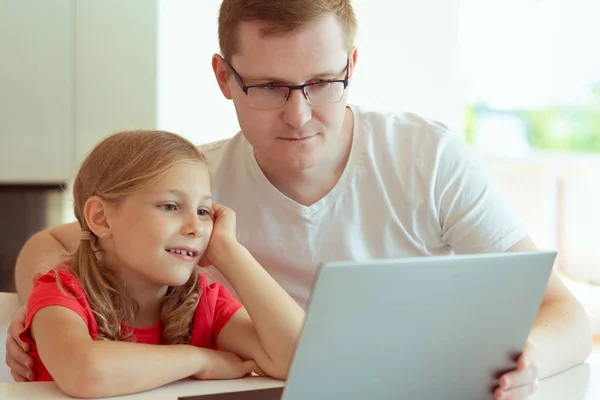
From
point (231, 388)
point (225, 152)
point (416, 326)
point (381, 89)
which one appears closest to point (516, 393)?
point (416, 326)

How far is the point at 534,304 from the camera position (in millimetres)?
944

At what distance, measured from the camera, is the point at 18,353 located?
1199 millimetres

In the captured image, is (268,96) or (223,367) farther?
(268,96)

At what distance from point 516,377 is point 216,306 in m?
0.54

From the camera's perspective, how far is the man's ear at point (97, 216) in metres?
1.26

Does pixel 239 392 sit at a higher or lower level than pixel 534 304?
lower

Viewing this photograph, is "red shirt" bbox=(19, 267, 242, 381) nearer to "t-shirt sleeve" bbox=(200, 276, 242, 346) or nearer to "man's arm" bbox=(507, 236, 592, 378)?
"t-shirt sleeve" bbox=(200, 276, 242, 346)

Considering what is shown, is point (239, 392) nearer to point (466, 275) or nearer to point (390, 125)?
point (466, 275)

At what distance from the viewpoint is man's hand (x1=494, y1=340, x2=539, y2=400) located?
979 mm

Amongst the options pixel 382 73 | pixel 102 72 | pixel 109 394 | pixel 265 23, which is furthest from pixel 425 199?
pixel 382 73

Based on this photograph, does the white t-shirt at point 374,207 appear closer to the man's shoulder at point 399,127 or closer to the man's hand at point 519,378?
the man's shoulder at point 399,127

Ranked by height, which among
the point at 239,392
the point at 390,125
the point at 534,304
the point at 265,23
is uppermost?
the point at 265,23

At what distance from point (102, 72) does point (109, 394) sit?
2.12 m

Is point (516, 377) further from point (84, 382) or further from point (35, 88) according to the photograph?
point (35, 88)
